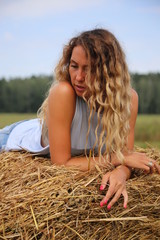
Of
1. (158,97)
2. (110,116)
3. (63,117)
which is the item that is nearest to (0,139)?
(63,117)

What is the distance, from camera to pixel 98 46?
2.64 metres

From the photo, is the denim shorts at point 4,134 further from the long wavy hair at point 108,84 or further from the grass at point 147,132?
the grass at point 147,132

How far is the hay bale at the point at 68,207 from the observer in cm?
228

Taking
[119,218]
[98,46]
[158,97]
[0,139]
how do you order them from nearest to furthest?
[119,218], [98,46], [0,139], [158,97]

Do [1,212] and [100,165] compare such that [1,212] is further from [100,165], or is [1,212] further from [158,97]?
[158,97]

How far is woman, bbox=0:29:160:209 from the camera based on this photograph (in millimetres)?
2641

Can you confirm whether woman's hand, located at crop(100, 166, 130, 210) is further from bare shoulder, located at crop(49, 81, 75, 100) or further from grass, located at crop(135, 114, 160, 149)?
grass, located at crop(135, 114, 160, 149)

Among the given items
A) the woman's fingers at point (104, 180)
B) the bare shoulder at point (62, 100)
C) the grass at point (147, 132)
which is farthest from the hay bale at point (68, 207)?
the grass at point (147, 132)

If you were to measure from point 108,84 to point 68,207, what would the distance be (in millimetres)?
987

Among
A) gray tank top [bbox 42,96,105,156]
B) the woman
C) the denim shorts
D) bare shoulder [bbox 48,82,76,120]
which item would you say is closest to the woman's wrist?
the woman

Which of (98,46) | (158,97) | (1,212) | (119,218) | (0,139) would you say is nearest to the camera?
(1,212)

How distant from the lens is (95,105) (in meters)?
2.75

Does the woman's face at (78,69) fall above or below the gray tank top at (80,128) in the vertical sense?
above

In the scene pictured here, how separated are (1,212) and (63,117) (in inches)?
35.1
